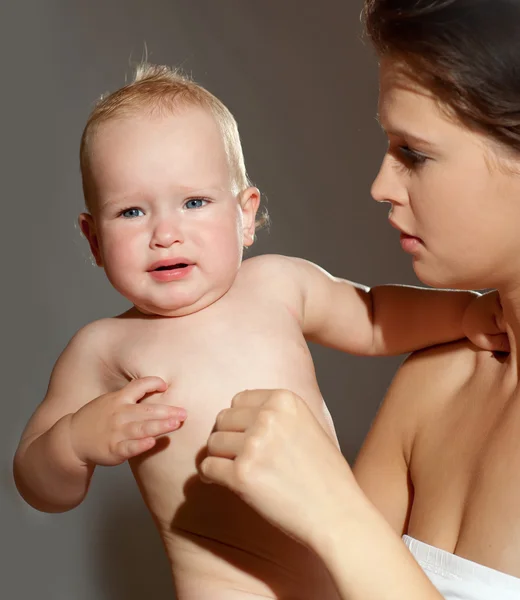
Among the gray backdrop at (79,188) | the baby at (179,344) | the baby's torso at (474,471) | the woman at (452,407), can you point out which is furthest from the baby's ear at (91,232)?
the gray backdrop at (79,188)

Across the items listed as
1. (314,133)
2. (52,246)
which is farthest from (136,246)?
(314,133)

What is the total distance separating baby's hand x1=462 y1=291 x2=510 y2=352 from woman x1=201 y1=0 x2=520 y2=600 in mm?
19

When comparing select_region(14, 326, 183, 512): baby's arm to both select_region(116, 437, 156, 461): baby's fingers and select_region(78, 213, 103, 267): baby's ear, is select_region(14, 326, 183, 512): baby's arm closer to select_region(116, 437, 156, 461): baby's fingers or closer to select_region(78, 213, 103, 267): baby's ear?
select_region(116, 437, 156, 461): baby's fingers

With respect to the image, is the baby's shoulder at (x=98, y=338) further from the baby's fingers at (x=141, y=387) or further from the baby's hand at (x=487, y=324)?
the baby's hand at (x=487, y=324)

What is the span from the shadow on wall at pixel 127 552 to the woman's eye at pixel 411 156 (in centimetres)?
157

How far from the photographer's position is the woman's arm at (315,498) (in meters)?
1.04

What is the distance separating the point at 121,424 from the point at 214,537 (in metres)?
0.21

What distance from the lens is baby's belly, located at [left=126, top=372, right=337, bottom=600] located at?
4.16 feet

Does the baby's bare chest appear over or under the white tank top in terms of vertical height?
over

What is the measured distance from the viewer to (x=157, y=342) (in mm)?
1314

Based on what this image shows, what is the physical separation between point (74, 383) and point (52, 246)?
1.10 meters

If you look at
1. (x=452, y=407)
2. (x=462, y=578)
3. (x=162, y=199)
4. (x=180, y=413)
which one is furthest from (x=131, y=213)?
(x=462, y=578)

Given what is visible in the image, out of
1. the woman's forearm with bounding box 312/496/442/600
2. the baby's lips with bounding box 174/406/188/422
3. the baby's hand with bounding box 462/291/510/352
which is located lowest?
the woman's forearm with bounding box 312/496/442/600

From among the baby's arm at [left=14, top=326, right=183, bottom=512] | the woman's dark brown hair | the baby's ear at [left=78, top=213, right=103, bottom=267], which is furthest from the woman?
the baby's ear at [left=78, top=213, right=103, bottom=267]
